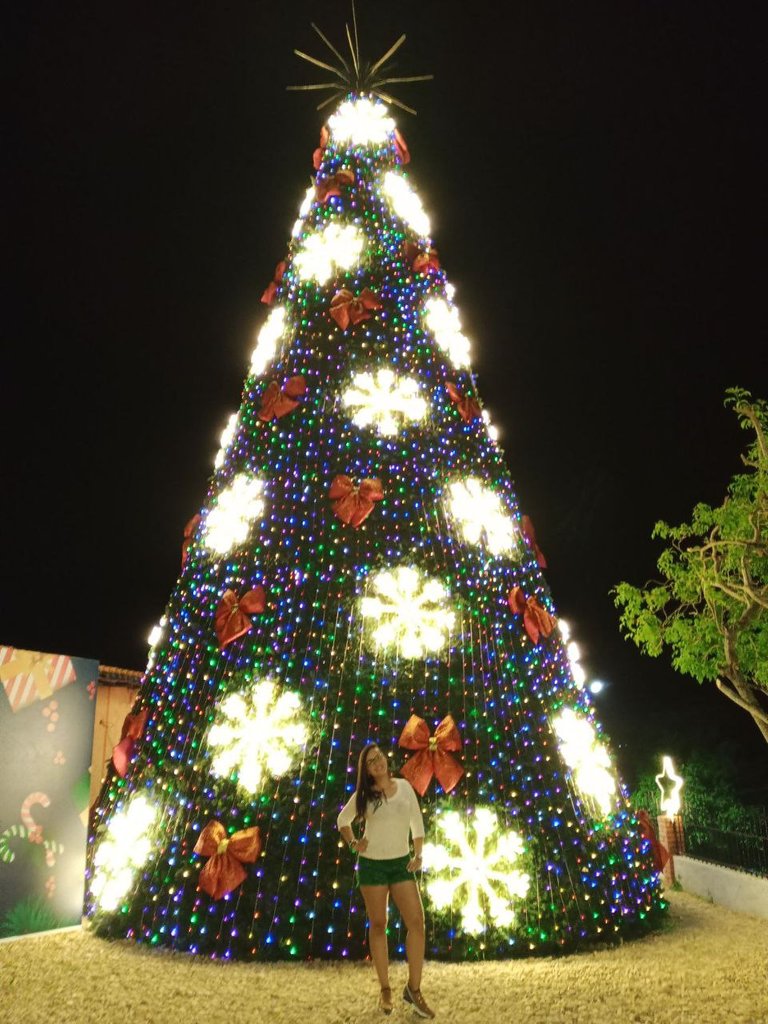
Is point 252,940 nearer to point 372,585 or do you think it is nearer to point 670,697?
point 372,585

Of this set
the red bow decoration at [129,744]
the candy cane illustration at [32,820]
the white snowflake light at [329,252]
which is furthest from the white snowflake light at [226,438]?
the candy cane illustration at [32,820]

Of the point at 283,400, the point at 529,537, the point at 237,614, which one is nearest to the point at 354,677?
the point at 237,614

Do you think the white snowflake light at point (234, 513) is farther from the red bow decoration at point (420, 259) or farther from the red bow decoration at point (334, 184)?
the red bow decoration at point (334, 184)

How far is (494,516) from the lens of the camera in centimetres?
690

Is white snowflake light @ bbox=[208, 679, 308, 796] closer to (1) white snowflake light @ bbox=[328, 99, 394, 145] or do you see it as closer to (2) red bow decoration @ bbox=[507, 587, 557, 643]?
(2) red bow decoration @ bbox=[507, 587, 557, 643]

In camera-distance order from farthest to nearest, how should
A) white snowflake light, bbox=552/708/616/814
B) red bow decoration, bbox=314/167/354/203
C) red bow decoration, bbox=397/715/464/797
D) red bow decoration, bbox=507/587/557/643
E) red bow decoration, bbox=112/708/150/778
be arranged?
1. red bow decoration, bbox=314/167/354/203
2. red bow decoration, bbox=507/587/557/643
3. red bow decoration, bbox=112/708/150/778
4. white snowflake light, bbox=552/708/616/814
5. red bow decoration, bbox=397/715/464/797

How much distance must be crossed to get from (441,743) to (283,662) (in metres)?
1.29

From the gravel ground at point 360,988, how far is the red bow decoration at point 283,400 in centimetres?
406

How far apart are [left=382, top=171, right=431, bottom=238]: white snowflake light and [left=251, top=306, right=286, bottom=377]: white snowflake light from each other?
4.96 feet

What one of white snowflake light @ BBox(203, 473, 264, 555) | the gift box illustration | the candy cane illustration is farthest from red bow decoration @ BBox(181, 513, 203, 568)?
the candy cane illustration

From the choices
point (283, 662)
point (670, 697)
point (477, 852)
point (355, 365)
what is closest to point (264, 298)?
point (355, 365)

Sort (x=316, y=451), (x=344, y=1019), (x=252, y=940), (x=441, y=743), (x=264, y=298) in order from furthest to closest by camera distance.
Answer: (x=264, y=298), (x=316, y=451), (x=441, y=743), (x=252, y=940), (x=344, y=1019)

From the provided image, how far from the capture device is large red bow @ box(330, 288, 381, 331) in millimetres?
7125

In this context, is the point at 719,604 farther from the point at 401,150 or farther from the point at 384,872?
the point at 384,872
